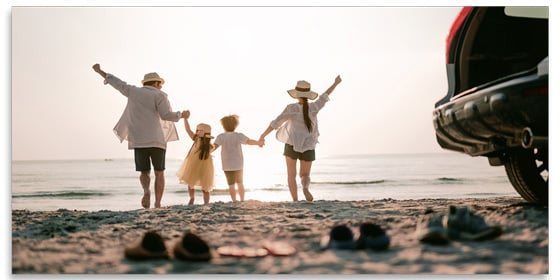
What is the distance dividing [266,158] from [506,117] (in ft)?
12.1

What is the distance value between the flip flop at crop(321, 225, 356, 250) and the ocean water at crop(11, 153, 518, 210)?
7.67 ft

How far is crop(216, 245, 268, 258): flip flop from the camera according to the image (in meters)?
4.15

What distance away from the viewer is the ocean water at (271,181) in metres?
7.32

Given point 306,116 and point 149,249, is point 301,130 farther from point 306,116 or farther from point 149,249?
point 149,249

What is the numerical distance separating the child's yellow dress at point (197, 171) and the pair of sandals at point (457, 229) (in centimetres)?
336

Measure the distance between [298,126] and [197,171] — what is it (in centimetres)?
116

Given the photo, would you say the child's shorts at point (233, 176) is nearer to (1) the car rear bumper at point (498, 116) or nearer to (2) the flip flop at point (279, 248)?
(1) the car rear bumper at point (498, 116)

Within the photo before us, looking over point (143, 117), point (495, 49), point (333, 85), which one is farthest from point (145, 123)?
point (495, 49)

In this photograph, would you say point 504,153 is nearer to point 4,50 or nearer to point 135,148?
point 135,148

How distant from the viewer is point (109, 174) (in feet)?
27.6

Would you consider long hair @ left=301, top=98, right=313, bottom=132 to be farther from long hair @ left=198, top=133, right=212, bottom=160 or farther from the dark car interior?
the dark car interior

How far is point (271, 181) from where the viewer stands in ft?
25.3

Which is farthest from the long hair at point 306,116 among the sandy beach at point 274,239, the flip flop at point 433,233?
the flip flop at point 433,233
